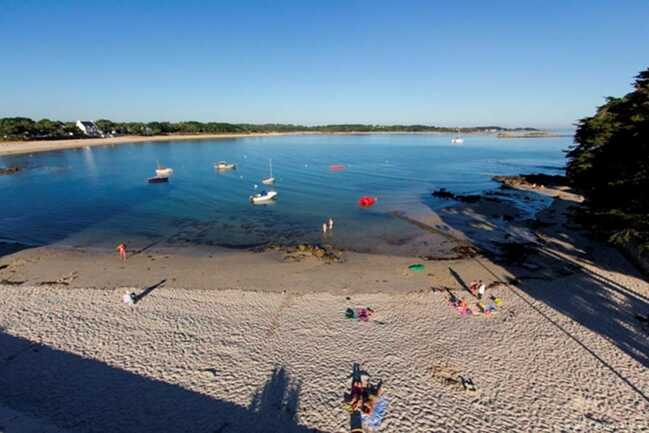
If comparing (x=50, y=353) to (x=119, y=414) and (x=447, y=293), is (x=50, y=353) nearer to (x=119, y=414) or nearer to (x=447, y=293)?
(x=119, y=414)

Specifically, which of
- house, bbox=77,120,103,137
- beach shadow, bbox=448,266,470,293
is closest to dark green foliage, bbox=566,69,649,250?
beach shadow, bbox=448,266,470,293

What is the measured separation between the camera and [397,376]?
1080 centimetres

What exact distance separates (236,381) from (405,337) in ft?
23.1

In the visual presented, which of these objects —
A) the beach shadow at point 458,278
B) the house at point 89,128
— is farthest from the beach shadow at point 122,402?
the house at point 89,128

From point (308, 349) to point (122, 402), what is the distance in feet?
21.0

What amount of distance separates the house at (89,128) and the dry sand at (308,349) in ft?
567

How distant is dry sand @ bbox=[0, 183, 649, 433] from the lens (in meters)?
9.29

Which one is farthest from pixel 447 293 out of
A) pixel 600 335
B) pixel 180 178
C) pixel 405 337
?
pixel 180 178

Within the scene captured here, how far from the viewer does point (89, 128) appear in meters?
155

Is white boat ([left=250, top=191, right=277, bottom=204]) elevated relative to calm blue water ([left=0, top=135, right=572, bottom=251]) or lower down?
elevated

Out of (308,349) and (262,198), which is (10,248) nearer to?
(262,198)

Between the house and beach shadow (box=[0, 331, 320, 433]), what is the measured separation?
606ft

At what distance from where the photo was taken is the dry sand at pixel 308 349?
929cm

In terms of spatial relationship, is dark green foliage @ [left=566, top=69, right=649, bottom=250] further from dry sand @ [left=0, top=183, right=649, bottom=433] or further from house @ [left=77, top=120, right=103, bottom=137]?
house @ [left=77, top=120, right=103, bottom=137]
